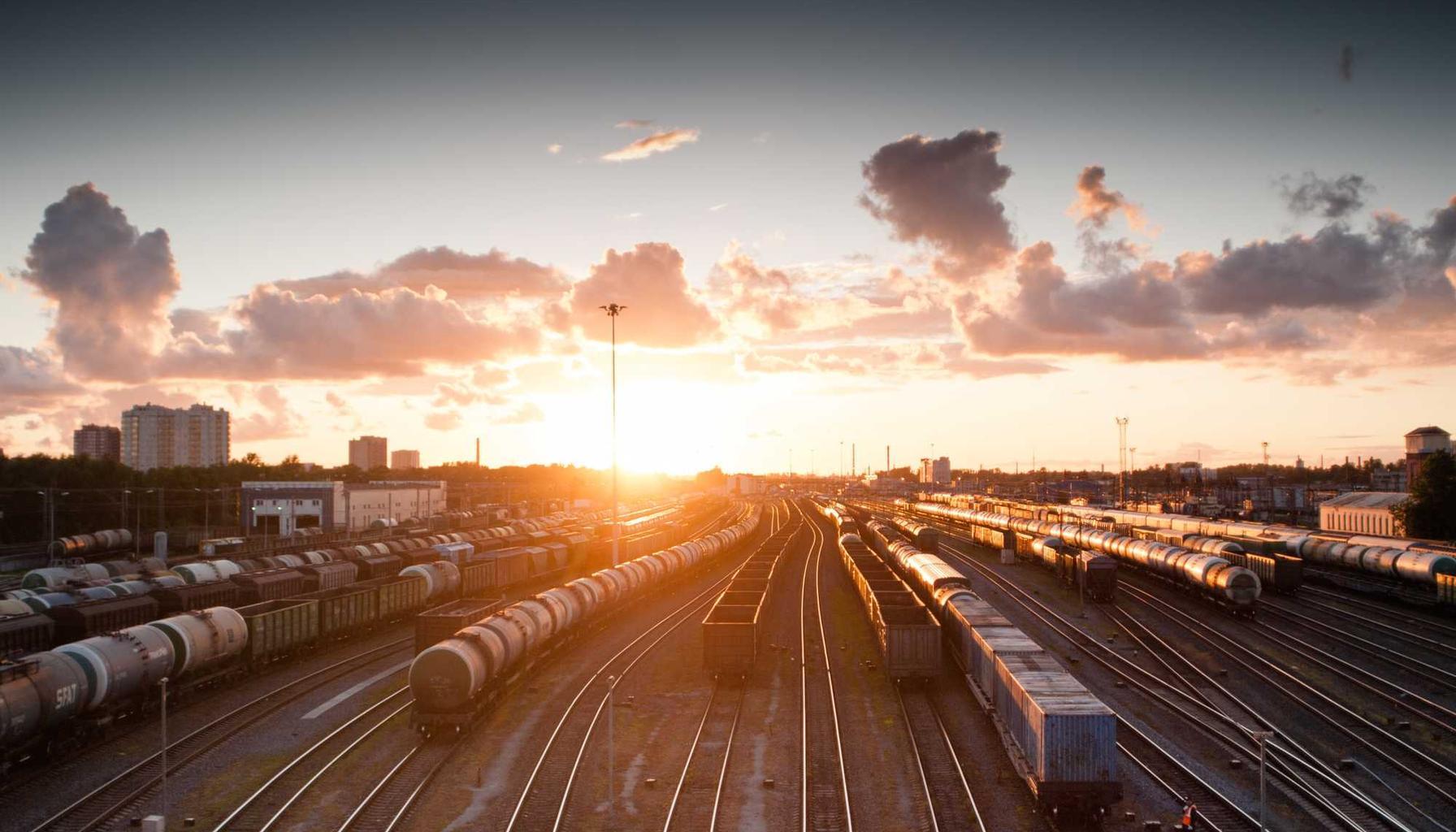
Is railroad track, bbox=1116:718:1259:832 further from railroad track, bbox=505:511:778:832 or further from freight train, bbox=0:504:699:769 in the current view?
freight train, bbox=0:504:699:769

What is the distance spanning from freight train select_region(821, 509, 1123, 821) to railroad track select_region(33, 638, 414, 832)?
23178mm

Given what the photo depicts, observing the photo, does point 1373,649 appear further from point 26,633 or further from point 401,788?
point 26,633

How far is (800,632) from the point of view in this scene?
46.2 m

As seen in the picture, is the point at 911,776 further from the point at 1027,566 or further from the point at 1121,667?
the point at 1027,566

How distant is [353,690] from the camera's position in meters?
34.4

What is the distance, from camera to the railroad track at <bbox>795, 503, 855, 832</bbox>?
72.3ft

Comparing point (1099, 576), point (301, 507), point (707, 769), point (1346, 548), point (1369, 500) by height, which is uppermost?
point (1369, 500)

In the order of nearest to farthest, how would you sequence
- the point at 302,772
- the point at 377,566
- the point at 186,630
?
1. the point at 302,772
2. the point at 186,630
3. the point at 377,566

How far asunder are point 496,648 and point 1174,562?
46.6m

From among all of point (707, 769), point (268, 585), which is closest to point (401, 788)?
point (707, 769)

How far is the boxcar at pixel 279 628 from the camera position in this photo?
117 ft

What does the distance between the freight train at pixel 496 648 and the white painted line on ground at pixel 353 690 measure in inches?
195

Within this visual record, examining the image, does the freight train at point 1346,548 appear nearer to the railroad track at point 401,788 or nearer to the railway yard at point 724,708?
the railway yard at point 724,708

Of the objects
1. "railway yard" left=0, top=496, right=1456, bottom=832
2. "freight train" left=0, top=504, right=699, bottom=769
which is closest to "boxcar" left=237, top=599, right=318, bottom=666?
"freight train" left=0, top=504, right=699, bottom=769
